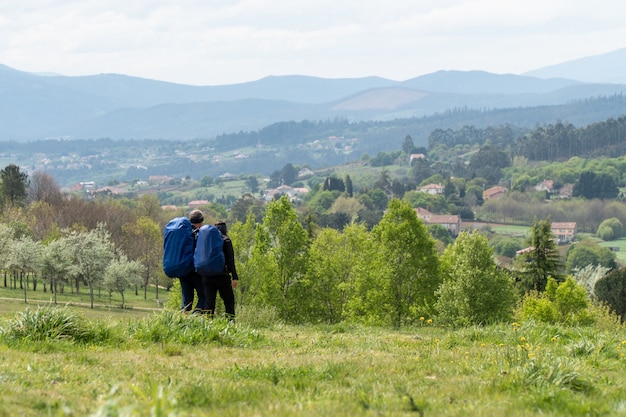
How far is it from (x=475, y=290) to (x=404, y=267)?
11.4ft

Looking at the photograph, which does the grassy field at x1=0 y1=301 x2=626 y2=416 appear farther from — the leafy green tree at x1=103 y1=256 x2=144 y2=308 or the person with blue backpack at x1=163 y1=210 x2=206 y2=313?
the leafy green tree at x1=103 y1=256 x2=144 y2=308

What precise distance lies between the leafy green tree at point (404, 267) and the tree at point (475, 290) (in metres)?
1.47

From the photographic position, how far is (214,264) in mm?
11844

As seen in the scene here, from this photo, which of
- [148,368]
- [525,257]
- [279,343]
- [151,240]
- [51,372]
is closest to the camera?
[51,372]

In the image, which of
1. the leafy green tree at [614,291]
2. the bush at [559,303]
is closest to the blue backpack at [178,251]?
the bush at [559,303]

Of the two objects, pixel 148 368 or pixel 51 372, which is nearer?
pixel 51 372

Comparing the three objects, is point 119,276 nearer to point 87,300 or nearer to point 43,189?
point 87,300

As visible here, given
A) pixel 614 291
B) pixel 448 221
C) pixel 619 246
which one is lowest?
pixel 619 246

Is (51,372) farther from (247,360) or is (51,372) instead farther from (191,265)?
(191,265)

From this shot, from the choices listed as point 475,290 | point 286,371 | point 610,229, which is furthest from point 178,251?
point 610,229

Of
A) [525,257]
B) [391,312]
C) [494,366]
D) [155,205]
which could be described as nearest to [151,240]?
[155,205]

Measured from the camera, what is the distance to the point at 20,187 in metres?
97.1

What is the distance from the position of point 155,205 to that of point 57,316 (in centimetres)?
11101

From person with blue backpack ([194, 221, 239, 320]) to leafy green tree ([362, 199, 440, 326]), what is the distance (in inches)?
860
